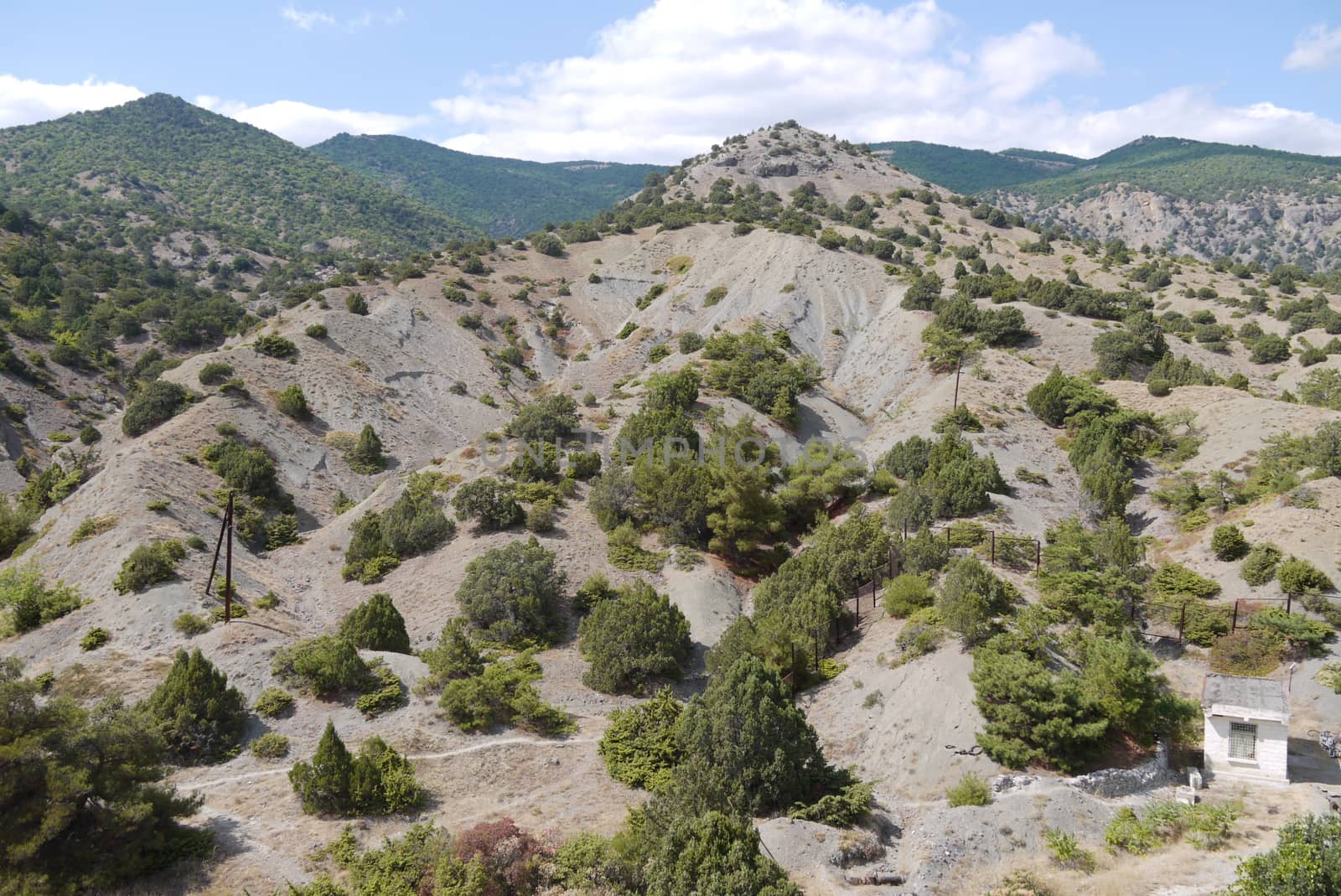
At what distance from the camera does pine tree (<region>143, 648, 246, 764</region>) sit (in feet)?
76.1

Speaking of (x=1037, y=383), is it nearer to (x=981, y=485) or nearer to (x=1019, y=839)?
(x=981, y=485)

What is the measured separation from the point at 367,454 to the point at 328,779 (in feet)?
116

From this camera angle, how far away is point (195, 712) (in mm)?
23578

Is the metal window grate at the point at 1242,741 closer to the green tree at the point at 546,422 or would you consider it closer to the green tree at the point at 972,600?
the green tree at the point at 972,600

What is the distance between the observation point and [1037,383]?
56938 mm

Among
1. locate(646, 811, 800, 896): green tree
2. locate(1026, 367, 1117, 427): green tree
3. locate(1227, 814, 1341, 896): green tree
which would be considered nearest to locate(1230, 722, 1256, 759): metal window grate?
locate(1227, 814, 1341, 896): green tree

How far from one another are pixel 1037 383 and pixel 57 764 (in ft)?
191

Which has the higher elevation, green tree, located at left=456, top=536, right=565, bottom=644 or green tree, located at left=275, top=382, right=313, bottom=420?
green tree, located at left=275, top=382, right=313, bottom=420

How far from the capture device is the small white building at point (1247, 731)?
2059cm

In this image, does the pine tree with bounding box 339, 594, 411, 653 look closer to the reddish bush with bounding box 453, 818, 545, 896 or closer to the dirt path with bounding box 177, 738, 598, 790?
the dirt path with bounding box 177, 738, 598, 790

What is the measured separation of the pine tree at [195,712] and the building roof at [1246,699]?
28.8 metres

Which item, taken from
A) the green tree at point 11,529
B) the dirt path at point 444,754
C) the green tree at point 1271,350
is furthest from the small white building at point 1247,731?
the green tree at point 1271,350

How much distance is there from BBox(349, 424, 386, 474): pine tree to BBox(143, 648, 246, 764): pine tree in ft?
96.7

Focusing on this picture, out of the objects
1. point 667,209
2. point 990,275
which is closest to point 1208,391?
point 990,275
